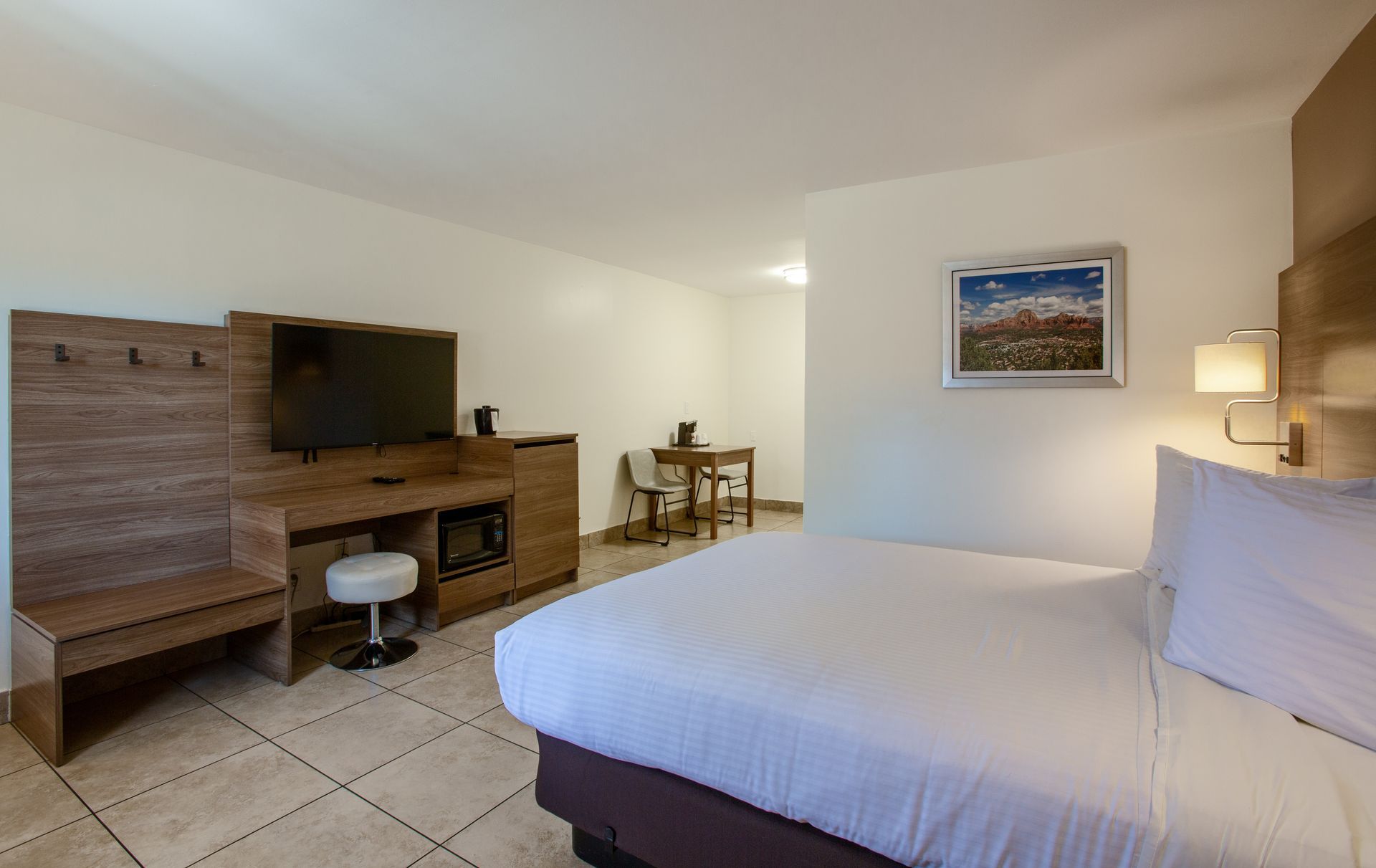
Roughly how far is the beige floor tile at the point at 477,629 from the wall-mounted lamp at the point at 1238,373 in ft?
11.4

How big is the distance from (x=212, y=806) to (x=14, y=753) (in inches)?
40.3

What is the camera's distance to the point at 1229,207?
292cm

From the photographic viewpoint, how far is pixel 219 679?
304 centimetres

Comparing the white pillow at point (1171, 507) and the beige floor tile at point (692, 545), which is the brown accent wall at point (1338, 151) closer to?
the white pillow at point (1171, 507)

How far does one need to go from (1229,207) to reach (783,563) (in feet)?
8.77

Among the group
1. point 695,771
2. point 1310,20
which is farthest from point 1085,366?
point 695,771

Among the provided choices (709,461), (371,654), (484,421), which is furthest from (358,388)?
(709,461)

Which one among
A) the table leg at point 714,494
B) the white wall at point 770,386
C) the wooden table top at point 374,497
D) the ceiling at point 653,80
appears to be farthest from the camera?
the white wall at point 770,386

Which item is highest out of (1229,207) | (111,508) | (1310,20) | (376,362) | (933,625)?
(1310,20)

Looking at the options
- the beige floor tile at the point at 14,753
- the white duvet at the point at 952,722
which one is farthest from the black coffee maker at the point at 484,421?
the white duvet at the point at 952,722

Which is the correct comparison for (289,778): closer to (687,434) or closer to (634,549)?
(634,549)

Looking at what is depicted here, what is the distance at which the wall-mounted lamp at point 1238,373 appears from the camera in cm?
253

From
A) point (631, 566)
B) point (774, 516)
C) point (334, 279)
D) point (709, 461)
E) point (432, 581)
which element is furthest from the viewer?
point (774, 516)

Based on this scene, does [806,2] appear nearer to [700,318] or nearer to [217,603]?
[217,603]
